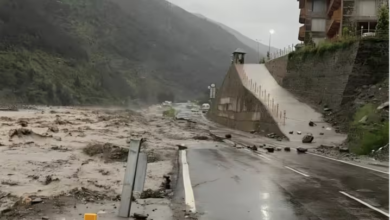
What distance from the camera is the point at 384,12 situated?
2973 cm

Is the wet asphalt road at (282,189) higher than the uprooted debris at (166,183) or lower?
higher

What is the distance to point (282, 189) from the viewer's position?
35.2 feet

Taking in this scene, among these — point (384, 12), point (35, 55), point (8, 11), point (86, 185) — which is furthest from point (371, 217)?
point (8, 11)

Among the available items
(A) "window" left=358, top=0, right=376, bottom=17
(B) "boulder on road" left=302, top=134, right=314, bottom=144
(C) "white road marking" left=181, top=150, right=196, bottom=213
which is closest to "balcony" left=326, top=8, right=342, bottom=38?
(A) "window" left=358, top=0, right=376, bottom=17

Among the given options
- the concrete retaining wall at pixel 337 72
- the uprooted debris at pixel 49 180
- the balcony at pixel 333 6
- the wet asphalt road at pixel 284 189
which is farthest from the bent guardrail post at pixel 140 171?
the balcony at pixel 333 6

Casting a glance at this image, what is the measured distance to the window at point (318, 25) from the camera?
178 ft

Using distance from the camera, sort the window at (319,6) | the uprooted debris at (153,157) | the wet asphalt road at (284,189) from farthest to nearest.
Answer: the window at (319,6) → the uprooted debris at (153,157) → the wet asphalt road at (284,189)

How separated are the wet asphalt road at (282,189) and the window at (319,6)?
Result: 138 ft

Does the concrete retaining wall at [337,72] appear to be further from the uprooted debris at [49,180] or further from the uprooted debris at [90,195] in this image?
the uprooted debris at [90,195]

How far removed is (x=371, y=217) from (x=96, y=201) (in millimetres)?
5330

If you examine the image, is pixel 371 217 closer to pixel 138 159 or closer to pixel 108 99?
pixel 138 159

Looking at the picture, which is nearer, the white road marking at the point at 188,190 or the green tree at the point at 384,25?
the white road marking at the point at 188,190

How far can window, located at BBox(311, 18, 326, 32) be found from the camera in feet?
178

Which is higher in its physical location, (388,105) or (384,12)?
(384,12)
